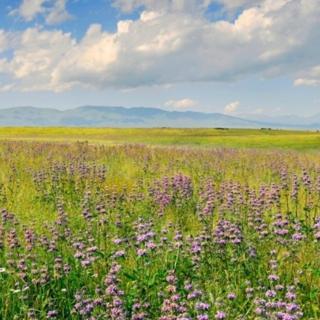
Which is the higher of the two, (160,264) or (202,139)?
(202,139)

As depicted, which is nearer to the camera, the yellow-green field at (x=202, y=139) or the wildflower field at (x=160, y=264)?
the wildflower field at (x=160, y=264)

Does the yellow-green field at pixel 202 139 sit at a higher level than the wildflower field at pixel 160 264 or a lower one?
higher

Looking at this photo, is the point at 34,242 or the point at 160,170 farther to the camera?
the point at 160,170

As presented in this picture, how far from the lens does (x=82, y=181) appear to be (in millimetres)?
13781

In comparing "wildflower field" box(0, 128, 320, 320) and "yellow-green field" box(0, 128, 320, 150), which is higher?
"yellow-green field" box(0, 128, 320, 150)

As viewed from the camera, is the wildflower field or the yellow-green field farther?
the yellow-green field

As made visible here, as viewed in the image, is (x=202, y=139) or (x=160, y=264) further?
(x=202, y=139)

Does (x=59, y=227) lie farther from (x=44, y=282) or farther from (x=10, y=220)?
(x=44, y=282)

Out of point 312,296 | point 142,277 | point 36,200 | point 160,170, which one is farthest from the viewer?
point 160,170

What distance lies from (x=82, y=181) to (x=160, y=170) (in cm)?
474

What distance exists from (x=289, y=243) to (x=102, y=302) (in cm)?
309

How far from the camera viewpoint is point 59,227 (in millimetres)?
8164

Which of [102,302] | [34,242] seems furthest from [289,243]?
[34,242]

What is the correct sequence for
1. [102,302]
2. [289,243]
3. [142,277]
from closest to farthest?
[102,302] → [142,277] → [289,243]
